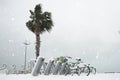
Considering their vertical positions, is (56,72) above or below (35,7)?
below

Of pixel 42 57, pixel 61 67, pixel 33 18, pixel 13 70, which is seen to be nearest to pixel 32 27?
pixel 33 18

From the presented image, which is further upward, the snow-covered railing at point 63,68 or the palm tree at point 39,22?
the palm tree at point 39,22

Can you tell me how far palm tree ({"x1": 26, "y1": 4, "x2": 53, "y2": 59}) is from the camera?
49.2 m

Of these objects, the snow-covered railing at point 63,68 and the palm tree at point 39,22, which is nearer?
the snow-covered railing at point 63,68

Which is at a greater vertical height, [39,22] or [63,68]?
[39,22]

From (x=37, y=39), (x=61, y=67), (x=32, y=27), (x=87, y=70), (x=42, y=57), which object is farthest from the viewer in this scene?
(x=32, y=27)

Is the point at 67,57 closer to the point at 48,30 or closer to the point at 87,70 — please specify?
the point at 87,70

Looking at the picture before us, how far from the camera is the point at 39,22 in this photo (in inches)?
1987

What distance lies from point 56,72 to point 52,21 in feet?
96.2

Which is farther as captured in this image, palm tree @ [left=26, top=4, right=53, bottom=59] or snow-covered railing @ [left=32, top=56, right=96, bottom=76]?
palm tree @ [left=26, top=4, right=53, bottom=59]

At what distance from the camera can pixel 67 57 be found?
2181 cm

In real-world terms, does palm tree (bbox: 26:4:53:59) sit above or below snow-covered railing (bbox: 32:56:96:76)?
above

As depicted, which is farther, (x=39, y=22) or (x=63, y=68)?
(x=39, y=22)

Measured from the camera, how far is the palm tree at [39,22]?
49.2 meters
